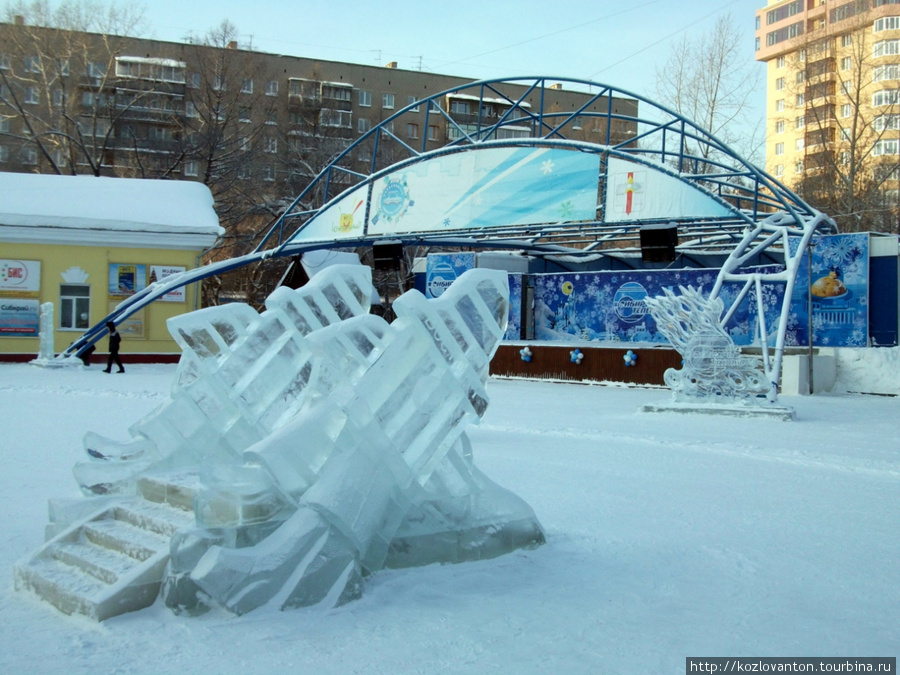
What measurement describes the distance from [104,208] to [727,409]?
1820 centimetres

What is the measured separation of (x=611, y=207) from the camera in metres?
15.1

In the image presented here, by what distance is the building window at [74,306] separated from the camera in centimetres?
2355

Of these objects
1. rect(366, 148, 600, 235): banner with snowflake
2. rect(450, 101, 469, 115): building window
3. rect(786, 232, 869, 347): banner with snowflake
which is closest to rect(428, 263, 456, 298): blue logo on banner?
rect(366, 148, 600, 235): banner with snowflake

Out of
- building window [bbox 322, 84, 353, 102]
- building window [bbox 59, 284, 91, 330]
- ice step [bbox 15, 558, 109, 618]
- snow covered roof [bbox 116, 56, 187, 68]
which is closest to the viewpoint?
ice step [bbox 15, 558, 109, 618]

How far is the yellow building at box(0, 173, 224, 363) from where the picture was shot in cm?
2297

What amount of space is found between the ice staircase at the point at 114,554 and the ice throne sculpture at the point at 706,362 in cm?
990

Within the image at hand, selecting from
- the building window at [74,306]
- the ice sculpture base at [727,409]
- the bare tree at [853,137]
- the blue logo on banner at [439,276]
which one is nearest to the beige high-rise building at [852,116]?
the bare tree at [853,137]

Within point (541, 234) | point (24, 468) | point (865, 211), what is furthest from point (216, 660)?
point (865, 211)

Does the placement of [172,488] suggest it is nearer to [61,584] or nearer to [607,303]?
[61,584]

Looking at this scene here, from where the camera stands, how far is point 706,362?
13703mm

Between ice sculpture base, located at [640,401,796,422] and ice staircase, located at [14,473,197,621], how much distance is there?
9758mm

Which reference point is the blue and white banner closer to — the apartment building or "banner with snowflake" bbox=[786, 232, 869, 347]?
"banner with snowflake" bbox=[786, 232, 869, 347]

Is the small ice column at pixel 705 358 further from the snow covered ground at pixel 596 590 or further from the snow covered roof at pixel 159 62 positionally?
the snow covered roof at pixel 159 62

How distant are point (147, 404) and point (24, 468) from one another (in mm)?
6027
